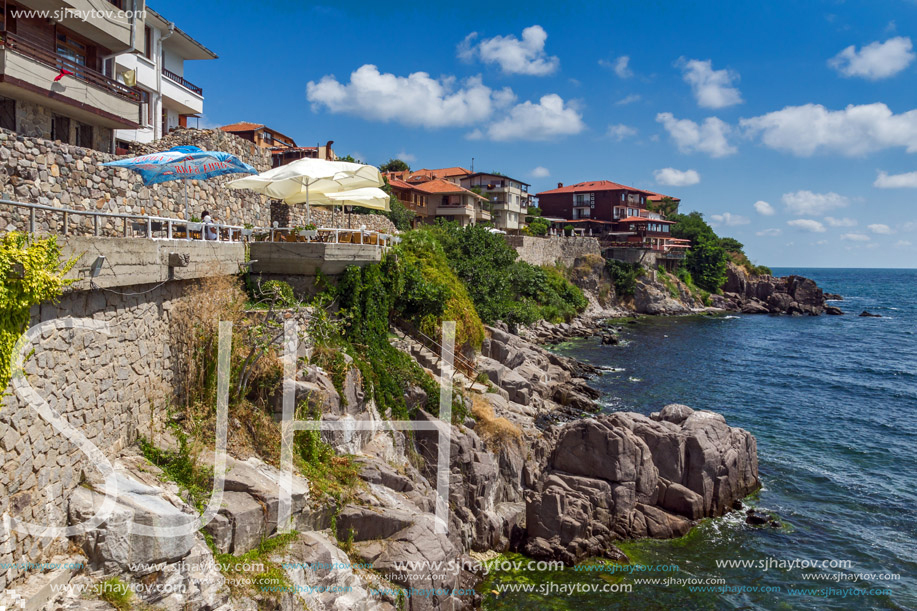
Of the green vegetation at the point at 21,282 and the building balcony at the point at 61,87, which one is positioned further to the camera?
the building balcony at the point at 61,87

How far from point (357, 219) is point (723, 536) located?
20799mm

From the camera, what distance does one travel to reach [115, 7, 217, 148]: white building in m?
27.8

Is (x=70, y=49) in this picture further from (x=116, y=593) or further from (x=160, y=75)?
(x=116, y=593)

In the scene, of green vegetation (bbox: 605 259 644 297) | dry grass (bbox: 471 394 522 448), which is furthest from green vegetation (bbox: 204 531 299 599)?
green vegetation (bbox: 605 259 644 297)

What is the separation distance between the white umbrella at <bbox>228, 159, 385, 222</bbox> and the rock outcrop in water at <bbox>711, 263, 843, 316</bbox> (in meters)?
76.1

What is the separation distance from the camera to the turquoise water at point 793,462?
15.6 m

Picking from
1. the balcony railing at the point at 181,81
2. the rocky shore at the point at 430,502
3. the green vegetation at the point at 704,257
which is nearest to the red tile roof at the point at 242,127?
the balcony railing at the point at 181,81

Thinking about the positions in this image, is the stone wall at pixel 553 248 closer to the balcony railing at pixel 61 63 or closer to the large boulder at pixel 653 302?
the large boulder at pixel 653 302

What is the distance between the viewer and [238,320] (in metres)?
13.1

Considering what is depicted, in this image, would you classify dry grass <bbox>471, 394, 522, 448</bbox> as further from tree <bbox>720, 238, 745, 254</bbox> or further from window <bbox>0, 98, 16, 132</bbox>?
tree <bbox>720, 238, 745, 254</bbox>

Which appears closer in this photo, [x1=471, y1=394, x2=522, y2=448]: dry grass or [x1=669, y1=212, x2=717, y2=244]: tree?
[x1=471, y1=394, x2=522, y2=448]: dry grass

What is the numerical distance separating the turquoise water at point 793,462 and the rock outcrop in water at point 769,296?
25236 mm

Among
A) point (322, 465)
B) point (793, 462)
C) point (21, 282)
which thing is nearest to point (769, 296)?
point (793, 462)

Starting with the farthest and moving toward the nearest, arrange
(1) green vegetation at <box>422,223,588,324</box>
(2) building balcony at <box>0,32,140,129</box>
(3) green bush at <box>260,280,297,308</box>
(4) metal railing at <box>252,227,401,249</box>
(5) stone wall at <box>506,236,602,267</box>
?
(5) stone wall at <box>506,236,602,267</box>
(1) green vegetation at <box>422,223,588,324</box>
(2) building balcony at <box>0,32,140,129</box>
(4) metal railing at <box>252,227,401,249</box>
(3) green bush at <box>260,280,297,308</box>
